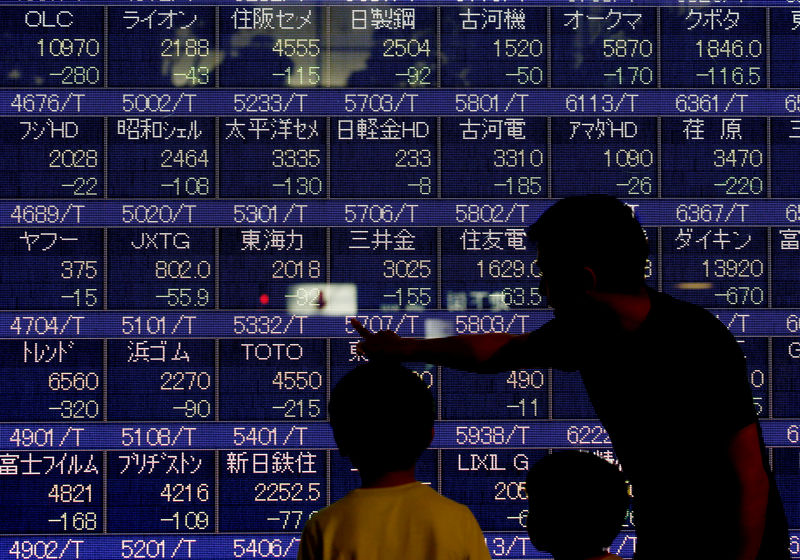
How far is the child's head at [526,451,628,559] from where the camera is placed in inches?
97.2

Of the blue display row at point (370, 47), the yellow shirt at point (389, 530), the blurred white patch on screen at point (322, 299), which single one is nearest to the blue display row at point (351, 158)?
the blue display row at point (370, 47)

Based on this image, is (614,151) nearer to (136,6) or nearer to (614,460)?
(614,460)

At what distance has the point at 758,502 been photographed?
257 cm

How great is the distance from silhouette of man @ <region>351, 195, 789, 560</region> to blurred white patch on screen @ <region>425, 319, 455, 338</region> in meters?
2.40

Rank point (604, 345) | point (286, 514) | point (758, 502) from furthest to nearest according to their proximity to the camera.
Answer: point (286, 514)
point (604, 345)
point (758, 502)

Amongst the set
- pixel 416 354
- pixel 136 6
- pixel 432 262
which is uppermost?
pixel 136 6

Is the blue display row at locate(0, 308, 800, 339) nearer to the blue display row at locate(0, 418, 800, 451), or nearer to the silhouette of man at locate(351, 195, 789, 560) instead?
the blue display row at locate(0, 418, 800, 451)

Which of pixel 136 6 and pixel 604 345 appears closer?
pixel 604 345

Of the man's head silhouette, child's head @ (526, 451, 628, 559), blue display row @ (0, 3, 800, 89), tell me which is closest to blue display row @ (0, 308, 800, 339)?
blue display row @ (0, 3, 800, 89)

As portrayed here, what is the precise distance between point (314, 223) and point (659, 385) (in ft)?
9.58

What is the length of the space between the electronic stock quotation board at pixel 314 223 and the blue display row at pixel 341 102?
0.04ft

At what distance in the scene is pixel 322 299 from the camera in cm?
523

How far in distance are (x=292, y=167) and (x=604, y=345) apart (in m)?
2.94

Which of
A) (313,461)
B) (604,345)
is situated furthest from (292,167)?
(604,345)
